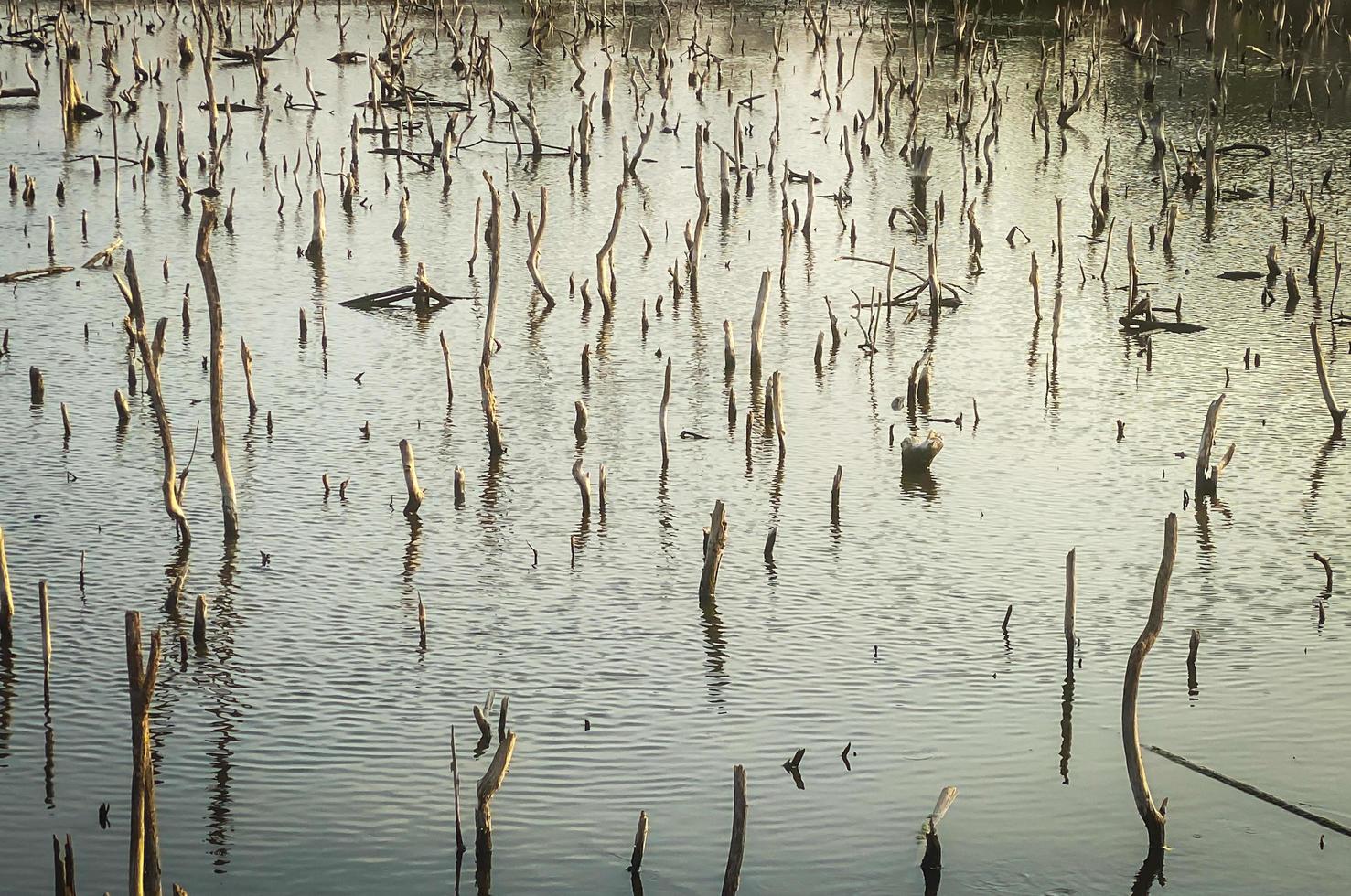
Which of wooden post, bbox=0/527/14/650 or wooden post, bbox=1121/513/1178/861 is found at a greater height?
wooden post, bbox=1121/513/1178/861

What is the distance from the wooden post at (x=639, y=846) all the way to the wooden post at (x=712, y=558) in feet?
11.1

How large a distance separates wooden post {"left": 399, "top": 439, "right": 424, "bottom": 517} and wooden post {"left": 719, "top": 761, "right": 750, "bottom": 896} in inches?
259

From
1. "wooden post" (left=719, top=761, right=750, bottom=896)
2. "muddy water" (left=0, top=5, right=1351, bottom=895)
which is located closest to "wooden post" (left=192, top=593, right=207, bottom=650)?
"muddy water" (left=0, top=5, right=1351, bottom=895)

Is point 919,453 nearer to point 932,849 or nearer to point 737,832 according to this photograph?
point 932,849

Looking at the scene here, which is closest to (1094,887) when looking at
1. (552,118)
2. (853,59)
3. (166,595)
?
(166,595)

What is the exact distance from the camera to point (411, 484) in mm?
14047

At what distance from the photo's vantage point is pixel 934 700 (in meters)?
11.0

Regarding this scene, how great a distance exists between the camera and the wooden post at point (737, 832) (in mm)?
7426

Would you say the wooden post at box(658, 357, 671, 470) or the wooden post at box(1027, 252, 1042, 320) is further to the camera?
the wooden post at box(1027, 252, 1042, 320)

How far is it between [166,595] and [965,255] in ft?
44.9

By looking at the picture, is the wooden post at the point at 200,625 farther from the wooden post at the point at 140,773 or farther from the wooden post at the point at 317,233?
the wooden post at the point at 317,233

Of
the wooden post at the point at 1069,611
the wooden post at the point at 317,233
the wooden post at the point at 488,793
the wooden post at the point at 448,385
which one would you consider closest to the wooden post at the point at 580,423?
the wooden post at the point at 448,385

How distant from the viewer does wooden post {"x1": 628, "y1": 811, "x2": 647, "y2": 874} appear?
852 centimetres

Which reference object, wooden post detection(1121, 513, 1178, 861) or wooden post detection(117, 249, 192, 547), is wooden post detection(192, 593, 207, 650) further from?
wooden post detection(1121, 513, 1178, 861)
